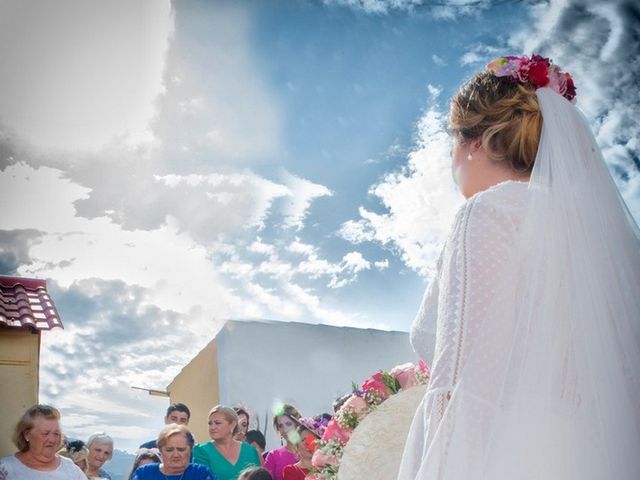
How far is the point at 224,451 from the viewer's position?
5598 millimetres

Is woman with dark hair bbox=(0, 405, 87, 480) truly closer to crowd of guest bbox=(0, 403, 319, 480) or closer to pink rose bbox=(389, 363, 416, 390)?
crowd of guest bbox=(0, 403, 319, 480)

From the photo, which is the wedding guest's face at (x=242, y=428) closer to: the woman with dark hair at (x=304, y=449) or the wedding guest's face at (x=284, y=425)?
the wedding guest's face at (x=284, y=425)

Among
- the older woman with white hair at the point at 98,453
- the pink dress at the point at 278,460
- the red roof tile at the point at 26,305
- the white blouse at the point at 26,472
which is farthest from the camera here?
the red roof tile at the point at 26,305

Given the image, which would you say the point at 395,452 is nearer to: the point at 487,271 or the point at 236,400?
the point at 487,271

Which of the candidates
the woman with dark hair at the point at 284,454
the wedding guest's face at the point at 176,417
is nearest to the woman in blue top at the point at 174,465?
the woman with dark hair at the point at 284,454

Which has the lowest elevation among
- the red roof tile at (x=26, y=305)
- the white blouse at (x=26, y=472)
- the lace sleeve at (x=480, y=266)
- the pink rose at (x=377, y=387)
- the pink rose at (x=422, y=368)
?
the white blouse at (x=26, y=472)

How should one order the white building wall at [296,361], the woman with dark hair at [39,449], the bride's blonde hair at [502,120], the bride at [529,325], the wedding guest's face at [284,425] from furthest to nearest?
the white building wall at [296,361] < the wedding guest's face at [284,425] < the woman with dark hair at [39,449] < the bride's blonde hair at [502,120] < the bride at [529,325]

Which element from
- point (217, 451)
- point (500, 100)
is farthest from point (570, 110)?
point (217, 451)

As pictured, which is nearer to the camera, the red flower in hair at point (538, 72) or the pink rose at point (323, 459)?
the red flower in hair at point (538, 72)

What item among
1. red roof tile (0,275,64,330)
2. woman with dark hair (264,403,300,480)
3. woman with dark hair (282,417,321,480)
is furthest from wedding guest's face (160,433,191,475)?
red roof tile (0,275,64,330)

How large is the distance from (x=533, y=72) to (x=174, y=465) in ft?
13.1

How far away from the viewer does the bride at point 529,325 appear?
4.72ft

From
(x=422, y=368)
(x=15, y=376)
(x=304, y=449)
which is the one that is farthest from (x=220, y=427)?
(x=422, y=368)

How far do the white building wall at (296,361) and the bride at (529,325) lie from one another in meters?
10.3
